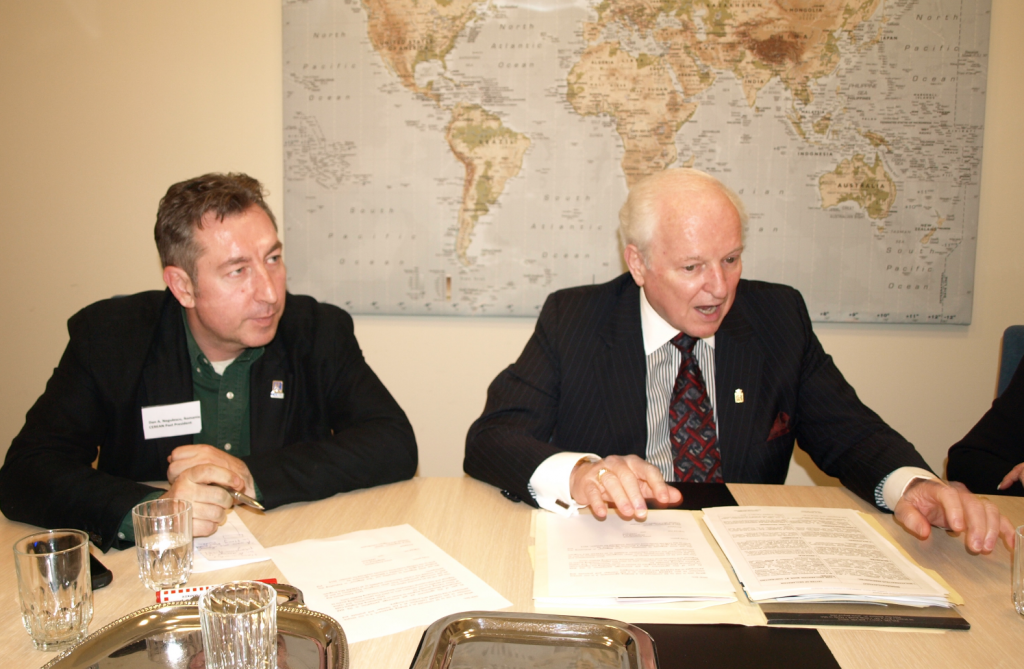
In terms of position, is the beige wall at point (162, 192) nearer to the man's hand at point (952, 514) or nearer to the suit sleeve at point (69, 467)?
the suit sleeve at point (69, 467)

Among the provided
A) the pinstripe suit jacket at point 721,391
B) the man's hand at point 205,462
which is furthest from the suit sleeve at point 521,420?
the man's hand at point 205,462

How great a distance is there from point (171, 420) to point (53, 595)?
0.98m

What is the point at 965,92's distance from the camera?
3059 millimetres

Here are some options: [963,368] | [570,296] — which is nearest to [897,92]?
[963,368]

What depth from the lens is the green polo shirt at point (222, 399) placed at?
2027 mm

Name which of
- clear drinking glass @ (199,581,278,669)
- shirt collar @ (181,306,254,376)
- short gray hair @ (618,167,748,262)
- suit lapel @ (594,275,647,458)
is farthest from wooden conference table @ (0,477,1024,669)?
short gray hair @ (618,167,748,262)

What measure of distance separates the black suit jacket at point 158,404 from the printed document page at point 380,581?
0.30m

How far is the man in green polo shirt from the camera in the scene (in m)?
1.64

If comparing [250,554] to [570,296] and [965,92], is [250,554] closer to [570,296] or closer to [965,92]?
[570,296]

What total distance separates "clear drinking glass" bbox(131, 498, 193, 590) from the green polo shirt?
2.72ft

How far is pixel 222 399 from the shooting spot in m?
2.04

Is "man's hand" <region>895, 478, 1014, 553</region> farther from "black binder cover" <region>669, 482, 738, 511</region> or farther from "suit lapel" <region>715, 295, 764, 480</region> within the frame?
"suit lapel" <region>715, 295, 764, 480</region>

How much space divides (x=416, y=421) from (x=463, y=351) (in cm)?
42

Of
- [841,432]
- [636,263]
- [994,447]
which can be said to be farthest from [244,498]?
[994,447]
